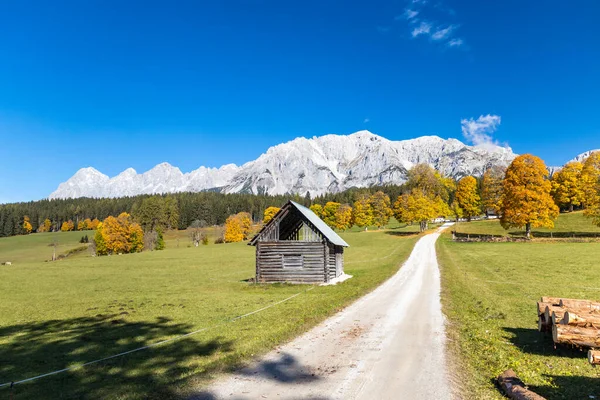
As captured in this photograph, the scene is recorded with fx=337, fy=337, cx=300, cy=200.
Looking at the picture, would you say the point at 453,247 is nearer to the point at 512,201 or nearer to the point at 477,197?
the point at 512,201

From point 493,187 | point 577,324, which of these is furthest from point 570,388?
point 493,187

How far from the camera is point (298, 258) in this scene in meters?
32.3

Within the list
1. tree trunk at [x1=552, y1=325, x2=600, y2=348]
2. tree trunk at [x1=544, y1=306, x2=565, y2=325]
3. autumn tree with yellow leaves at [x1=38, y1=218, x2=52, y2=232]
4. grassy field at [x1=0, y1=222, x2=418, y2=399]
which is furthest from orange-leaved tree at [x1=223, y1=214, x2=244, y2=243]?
autumn tree with yellow leaves at [x1=38, y1=218, x2=52, y2=232]

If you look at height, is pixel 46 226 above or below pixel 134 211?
below

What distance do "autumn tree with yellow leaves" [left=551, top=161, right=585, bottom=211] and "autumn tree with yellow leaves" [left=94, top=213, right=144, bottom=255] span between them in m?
121

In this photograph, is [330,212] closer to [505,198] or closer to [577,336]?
[505,198]

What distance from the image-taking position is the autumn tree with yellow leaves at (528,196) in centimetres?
5894

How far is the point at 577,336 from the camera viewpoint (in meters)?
10.5

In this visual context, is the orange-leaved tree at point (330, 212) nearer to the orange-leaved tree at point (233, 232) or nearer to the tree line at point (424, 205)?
the tree line at point (424, 205)

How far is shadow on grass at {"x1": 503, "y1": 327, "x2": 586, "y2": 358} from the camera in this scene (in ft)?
37.0

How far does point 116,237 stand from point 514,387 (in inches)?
4317

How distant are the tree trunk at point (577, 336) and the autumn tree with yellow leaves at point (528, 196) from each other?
188 feet

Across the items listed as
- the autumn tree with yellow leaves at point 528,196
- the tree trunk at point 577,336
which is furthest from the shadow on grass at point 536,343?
the autumn tree with yellow leaves at point 528,196

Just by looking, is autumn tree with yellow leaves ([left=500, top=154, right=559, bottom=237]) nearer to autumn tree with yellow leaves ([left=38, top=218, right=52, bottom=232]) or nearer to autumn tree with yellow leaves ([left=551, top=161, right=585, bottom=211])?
autumn tree with yellow leaves ([left=551, top=161, right=585, bottom=211])
